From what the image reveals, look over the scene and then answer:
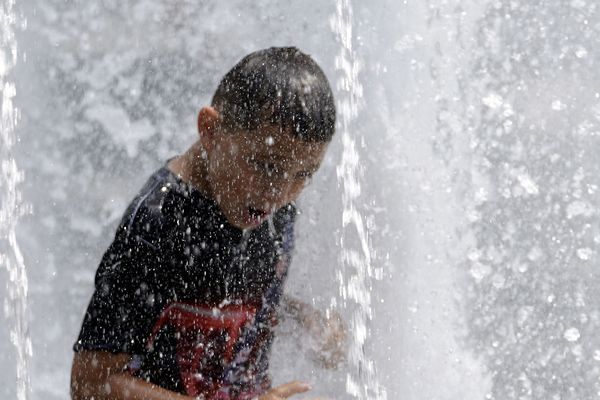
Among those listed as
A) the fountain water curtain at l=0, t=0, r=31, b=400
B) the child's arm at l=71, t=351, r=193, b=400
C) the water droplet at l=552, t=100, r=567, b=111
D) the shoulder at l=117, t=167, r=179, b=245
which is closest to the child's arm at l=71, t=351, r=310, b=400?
the child's arm at l=71, t=351, r=193, b=400

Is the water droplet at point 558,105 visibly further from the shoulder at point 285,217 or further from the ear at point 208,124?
the ear at point 208,124

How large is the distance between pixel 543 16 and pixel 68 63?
0.99 meters

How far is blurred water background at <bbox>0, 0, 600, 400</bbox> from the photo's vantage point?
6.22 ft

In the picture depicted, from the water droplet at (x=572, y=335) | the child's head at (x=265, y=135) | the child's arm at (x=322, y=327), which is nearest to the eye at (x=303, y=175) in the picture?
the child's head at (x=265, y=135)

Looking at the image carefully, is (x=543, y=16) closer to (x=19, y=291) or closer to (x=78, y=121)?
(x=78, y=121)

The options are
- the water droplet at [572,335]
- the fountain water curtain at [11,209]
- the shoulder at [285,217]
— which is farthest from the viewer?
the fountain water curtain at [11,209]

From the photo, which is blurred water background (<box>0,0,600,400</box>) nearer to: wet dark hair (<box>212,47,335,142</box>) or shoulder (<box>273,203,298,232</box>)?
shoulder (<box>273,203,298,232</box>)

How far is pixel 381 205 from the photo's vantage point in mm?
2066

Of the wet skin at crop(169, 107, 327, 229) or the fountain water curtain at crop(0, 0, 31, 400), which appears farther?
the fountain water curtain at crop(0, 0, 31, 400)

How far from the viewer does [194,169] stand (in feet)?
3.99

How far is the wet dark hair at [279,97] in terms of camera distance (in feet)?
3.86

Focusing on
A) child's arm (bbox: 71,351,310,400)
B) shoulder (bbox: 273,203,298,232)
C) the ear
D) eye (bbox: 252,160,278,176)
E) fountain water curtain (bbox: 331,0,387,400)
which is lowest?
fountain water curtain (bbox: 331,0,387,400)

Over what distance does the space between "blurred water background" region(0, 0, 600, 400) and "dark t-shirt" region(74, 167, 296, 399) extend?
0.34 metres

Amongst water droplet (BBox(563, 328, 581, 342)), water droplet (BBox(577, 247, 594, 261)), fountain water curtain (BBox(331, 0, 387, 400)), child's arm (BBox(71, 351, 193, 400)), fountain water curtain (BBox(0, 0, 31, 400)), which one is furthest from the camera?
fountain water curtain (BBox(0, 0, 31, 400))
